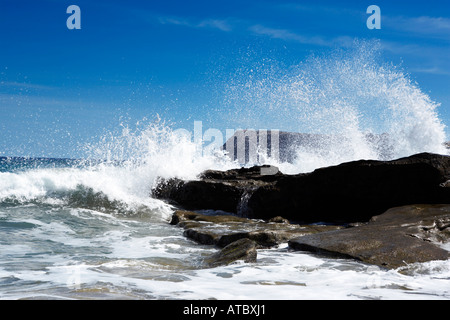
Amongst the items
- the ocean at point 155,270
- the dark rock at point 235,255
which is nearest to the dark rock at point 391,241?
the ocean at point 155,270

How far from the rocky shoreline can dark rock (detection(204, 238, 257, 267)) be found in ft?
0.04

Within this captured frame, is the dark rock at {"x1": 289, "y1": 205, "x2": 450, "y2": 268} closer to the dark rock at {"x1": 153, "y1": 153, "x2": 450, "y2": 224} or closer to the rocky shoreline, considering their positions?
the rocky shoreline

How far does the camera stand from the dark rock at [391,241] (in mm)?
4676

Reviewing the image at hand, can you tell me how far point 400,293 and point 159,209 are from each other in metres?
8.01

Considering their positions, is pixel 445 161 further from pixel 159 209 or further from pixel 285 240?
pixel 159 209

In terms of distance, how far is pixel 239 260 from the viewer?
4.84 metres

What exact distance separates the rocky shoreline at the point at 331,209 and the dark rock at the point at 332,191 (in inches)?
0.7

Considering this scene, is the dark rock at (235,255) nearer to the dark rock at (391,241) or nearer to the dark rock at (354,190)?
the dark rock at (391,241)

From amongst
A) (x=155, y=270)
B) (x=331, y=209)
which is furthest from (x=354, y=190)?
(x=155, y=270)

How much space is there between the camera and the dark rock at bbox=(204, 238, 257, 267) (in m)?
4.87

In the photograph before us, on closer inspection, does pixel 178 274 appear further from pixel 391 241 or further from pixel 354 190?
pixel 354 190

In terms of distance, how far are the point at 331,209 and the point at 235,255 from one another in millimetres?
4624
